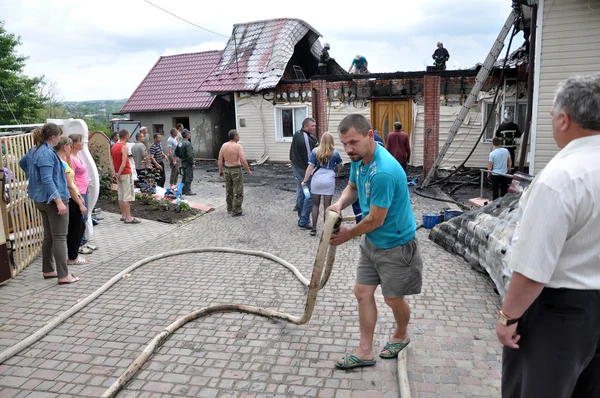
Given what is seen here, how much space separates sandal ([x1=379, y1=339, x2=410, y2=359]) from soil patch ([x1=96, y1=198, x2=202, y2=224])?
6409mm

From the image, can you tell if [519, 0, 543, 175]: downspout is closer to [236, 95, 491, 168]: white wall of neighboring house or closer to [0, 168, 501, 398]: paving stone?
[0, 168, 501, 398]: paving stone

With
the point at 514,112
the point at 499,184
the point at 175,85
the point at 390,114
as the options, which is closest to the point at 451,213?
the point at 499,184

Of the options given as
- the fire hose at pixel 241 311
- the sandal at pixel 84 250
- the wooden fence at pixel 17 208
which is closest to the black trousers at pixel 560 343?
the fire hose at pixel 241 311

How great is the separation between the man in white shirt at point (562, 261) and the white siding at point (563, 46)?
8.44m

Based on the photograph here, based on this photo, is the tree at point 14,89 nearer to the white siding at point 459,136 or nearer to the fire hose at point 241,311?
the white siding at point 459,136

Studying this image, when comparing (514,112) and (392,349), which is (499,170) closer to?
(514,112)

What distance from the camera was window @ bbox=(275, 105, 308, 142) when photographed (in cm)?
1851

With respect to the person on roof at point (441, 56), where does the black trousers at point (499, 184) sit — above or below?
below

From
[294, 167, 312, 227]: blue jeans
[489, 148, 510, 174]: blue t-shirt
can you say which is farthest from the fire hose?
[489, 148, 510, 174]: blue t-shirt

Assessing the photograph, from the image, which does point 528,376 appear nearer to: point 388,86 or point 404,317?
point 404,317

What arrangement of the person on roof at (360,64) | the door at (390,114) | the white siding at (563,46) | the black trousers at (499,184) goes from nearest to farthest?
the white siding at (563,46), the black trousers at (499,184), the door at (390,114), the person on roof at (360,64)

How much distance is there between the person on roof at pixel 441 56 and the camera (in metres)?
15.6

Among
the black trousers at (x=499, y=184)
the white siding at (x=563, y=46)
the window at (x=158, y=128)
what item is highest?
the white siding at (x=563, y=46)

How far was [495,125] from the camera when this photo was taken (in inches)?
587
